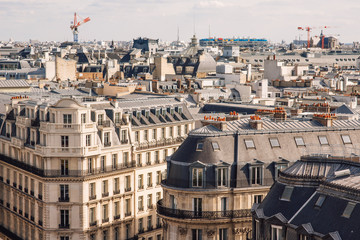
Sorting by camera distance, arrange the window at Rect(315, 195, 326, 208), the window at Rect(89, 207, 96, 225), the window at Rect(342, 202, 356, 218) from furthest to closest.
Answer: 1. the window at Rect(89, 207, 96, 225)
2. the window at Rect(315, 195, 326, 208)
3. the window at Rect(342, 202, 356, 218)

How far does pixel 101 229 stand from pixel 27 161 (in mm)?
9981

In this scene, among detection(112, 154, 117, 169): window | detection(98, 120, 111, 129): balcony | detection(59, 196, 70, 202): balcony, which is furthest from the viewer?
detection(112, 154, 117, 169): window

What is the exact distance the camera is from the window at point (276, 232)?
43.2 m

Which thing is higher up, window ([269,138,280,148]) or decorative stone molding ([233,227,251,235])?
window ([269,138,280,148])

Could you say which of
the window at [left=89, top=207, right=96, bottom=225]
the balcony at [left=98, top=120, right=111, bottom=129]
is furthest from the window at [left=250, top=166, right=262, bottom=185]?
the balcony at [left=98, top=120, right=111, bottom=129]

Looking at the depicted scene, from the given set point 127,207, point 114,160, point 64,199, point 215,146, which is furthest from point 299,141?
point 64,199

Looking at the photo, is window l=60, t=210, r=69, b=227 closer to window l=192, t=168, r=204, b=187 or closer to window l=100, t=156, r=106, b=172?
window l=100, t=156, r=106, b=172

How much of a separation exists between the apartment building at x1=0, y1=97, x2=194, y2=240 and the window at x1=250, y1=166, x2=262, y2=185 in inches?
630

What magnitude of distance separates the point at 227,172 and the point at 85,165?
17685mm

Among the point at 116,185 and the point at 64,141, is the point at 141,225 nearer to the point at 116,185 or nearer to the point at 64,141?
the point at 116,185

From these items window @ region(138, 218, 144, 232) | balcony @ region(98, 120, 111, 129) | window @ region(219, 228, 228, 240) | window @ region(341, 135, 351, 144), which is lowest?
window @ region(138, 218, 144, 232)

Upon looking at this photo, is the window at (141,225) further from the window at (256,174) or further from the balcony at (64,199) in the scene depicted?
the window at (256,174)

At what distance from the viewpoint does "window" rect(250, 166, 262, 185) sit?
55.2 m

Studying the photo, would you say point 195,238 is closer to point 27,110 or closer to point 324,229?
point 324,229
